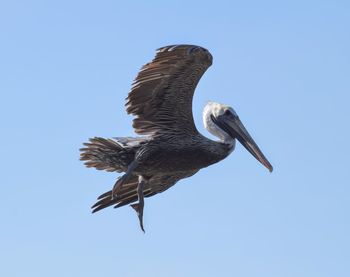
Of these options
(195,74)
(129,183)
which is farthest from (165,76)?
(129,183)

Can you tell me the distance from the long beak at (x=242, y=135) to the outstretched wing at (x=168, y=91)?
93 cm

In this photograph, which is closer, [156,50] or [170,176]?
[156,50]

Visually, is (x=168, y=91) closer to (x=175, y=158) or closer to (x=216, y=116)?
(x=175, y=158)

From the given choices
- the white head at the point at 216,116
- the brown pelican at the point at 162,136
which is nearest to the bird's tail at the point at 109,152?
the brown pelican at the point at 162,136

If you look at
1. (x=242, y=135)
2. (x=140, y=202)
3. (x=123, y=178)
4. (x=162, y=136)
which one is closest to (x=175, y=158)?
(x=162, y=136)

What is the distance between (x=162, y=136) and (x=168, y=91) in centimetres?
76

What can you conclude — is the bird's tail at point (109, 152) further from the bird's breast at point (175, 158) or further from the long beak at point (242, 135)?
the long beak at point (242, 135)

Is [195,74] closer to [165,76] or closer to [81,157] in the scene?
[165,76]

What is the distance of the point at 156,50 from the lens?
28.4 m

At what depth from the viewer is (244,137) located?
101 feet

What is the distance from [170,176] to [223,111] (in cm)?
145

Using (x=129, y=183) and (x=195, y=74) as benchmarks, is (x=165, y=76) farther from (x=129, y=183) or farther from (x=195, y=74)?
(x=129, y=183)

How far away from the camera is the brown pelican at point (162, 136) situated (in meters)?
29.1

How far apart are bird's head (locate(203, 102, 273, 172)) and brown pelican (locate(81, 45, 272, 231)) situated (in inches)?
14.8
